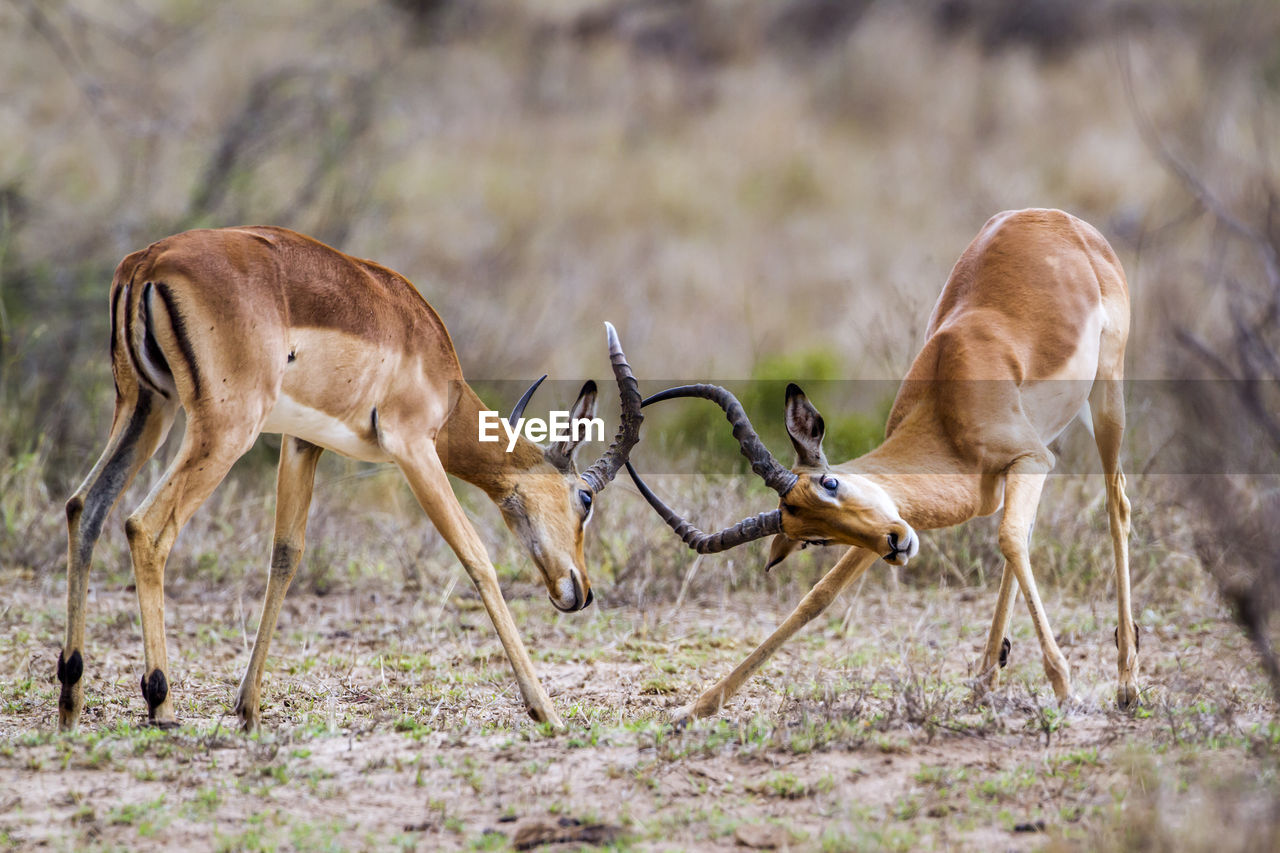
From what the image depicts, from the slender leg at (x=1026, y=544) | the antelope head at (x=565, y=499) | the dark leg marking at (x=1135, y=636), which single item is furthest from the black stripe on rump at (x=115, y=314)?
the dark leg marking at (x=1135, y=636)

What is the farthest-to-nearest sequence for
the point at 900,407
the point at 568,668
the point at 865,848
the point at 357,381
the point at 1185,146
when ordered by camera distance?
the point at 568,668 < the point at 900,407 < the point at 357,381 < the point at 1185,146 < the point at 865,848

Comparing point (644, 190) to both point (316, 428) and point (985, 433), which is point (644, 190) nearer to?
point (985, 433)

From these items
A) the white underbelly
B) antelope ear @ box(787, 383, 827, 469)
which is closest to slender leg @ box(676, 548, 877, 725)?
antelope ear @ box(787, 383, 827, 469)

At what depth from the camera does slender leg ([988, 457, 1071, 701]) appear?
5.10 meters

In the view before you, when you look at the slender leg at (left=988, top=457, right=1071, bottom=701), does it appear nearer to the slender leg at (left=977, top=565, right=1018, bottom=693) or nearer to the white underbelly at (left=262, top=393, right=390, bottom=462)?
the slender leg at (left=977, top=565, right=1018, bottom=693)

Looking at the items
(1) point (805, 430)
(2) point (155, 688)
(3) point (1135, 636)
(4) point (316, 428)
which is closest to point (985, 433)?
(1) point (805, 430)

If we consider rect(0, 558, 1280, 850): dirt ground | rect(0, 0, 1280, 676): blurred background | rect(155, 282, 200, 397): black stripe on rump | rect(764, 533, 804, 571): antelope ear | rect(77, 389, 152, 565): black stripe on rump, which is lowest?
rect(0, 558, 1280, 850): dirt ground

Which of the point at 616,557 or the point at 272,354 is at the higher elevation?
the point at 272,354

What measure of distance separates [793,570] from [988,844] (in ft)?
12.7

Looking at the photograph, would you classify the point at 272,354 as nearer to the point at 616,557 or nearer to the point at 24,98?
the point at 616,557

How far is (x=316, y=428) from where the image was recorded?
504 centimetres

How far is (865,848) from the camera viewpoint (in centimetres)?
357

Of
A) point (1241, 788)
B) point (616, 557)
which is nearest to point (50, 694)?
point (616, 557)

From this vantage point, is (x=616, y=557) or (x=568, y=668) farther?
(x=616, y=557)
